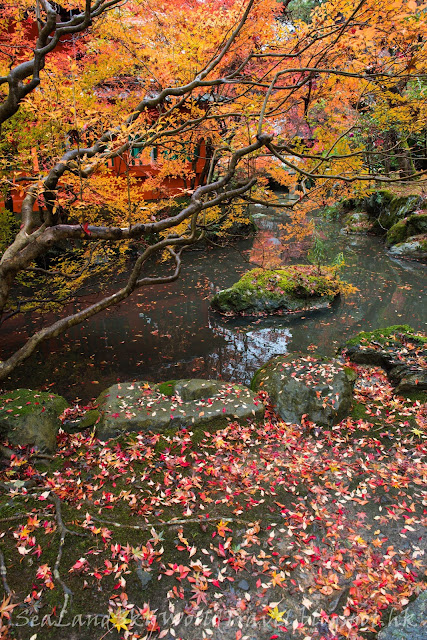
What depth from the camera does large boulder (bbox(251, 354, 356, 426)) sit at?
5.48m

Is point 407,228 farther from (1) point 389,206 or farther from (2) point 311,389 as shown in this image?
(2) point 311,389

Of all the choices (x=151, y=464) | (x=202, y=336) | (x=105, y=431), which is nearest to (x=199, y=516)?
(x=151, y=464)

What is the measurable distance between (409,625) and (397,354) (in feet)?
14.8

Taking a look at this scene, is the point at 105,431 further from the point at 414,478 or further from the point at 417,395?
the point at 417,395

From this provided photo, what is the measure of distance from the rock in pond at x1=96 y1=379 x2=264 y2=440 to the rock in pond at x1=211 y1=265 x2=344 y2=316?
20.2 feet

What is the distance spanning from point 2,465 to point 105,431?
1.24 m

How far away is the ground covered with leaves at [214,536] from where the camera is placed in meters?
2.87

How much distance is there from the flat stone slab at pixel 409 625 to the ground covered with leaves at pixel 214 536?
0.06 meters

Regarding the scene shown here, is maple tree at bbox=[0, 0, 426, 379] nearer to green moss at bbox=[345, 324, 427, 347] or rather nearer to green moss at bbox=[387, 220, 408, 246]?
green moss at bbox=[345, 324, 427, 347]

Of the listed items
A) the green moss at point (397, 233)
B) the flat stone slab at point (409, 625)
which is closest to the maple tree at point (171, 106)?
the flat stone slab at point (409, 625)

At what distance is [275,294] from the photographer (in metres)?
12.3

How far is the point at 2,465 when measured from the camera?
13.8 feet

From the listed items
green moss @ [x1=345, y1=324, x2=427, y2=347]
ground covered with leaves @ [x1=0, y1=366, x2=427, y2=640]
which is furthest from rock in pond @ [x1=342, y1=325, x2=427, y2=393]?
ground covered with leaves @ [x1=0, y1=366, x2=427, y2=640]

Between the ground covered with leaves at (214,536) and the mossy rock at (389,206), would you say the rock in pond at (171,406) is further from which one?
the mossy rock at (389,206)
